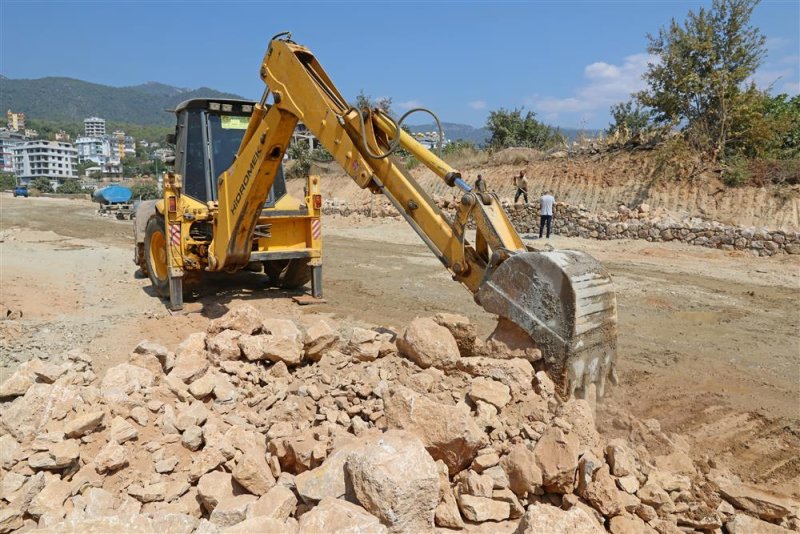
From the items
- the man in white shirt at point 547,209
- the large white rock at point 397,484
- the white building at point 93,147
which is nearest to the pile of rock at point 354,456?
the large white rock at point 397,484

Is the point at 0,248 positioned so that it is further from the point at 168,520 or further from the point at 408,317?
the point at 168,520

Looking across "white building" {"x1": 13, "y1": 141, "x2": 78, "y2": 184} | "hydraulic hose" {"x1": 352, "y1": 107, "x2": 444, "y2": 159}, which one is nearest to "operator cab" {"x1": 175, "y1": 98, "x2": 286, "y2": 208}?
"hydraulic hose" {"x1": 352, "y1": 107, "x2": 444, "y2": 159}

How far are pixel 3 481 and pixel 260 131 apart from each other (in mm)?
3997

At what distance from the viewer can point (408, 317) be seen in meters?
7.36

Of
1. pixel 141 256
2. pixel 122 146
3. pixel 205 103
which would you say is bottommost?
pixel 141 256

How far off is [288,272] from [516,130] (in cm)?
2427

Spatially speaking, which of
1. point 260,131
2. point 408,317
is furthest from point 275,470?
point 408,317

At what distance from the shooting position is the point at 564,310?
3.49m

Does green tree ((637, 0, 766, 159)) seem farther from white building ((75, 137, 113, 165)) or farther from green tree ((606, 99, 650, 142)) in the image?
white building ((75, 137, 113, 165))

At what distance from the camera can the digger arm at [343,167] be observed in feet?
13.1

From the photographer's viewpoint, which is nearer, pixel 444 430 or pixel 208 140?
pixel 444 430

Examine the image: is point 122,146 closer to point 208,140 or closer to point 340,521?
point 208,140

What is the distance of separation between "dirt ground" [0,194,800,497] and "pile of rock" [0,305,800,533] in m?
0.75

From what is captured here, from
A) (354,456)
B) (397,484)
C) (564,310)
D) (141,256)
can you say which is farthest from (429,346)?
(141,256)
